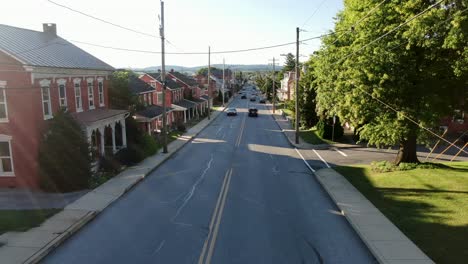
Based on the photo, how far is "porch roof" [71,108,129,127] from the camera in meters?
22.2

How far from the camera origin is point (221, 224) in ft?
Result: 46.9

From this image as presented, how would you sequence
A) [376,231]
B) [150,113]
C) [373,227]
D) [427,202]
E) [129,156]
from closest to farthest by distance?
[376,231], [373,227], [427,202], [129,156], [150,113]

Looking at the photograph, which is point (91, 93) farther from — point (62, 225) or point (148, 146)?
point (62, 225)

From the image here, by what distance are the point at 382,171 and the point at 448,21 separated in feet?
27.9

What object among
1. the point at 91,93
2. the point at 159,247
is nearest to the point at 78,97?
the point at 91,93

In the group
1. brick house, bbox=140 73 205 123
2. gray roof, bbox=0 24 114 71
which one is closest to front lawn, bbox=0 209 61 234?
gray roof, bbox=0 24 114 71

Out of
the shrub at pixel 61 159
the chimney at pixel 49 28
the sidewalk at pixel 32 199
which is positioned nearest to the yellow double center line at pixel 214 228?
the sidewalk at pixel 32 199

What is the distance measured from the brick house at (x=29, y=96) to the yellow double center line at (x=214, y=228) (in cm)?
825

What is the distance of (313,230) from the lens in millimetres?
13727

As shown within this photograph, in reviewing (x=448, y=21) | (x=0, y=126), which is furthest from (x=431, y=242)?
(x=0, y=126)

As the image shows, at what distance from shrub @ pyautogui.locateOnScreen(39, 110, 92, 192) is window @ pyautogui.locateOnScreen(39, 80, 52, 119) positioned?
1.12 metres

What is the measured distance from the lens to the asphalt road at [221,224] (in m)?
11.6

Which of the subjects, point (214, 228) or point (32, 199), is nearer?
point (214, 228)

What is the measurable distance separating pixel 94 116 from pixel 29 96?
5.48 metres
